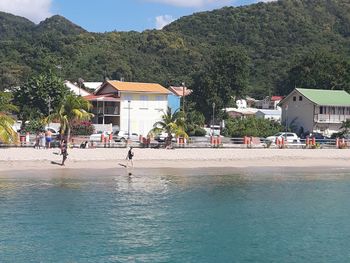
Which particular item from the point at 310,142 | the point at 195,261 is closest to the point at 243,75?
the point at 310,142

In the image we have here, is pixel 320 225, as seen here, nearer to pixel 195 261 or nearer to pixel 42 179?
pixel 195 261

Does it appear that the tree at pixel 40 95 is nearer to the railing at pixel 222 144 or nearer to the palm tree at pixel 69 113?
the railing at pixel 222 144

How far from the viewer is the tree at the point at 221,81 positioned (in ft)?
282

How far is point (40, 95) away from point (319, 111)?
115 feet

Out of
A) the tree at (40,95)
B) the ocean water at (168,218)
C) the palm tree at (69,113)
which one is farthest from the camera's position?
the tree at (40,95)

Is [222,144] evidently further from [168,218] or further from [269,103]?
[269,103]

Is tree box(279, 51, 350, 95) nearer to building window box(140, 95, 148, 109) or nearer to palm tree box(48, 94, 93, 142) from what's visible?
building window box(140, 95, 148, 109)

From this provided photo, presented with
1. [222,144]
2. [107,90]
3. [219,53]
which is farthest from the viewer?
[219,53]

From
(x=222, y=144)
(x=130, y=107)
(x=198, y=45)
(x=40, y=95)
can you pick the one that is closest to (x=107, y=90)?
(x=130, y=107)

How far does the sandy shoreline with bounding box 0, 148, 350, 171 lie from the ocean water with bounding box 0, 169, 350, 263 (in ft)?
10.4

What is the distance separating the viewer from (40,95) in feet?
Result: 215

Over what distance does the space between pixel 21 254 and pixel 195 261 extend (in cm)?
556

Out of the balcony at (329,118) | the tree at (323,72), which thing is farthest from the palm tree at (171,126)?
the tree at (323,72)

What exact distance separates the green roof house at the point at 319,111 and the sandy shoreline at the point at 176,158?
1905 centimetres
